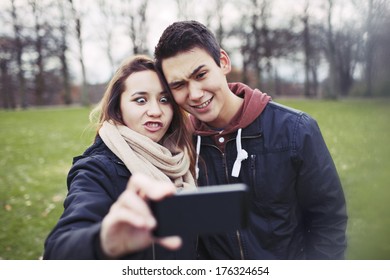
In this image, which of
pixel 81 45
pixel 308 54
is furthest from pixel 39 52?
pixel 308 54

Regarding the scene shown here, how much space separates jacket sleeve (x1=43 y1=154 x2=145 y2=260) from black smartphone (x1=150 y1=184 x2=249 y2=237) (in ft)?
0.54

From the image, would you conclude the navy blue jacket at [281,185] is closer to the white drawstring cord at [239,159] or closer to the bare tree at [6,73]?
the white drawstring cord at [239,159]

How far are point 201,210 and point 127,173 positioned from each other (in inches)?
21.4

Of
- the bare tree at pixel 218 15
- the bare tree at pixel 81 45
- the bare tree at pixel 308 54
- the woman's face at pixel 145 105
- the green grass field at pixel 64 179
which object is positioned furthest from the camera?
the bare tree at pixel 218 15

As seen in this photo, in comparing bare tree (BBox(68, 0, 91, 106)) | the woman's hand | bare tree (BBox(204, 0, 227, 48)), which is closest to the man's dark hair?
the woman's hand

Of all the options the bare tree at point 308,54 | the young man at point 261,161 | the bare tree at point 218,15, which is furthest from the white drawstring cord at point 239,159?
the bare tree at point 218,15

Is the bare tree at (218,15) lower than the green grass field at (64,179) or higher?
higher

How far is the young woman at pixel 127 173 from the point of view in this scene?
66cm

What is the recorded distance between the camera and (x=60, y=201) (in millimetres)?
3531

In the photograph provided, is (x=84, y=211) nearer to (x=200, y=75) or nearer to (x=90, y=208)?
(x=90, y=208)

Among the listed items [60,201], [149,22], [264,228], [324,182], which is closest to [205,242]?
[264,228]

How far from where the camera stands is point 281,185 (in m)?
1.31
